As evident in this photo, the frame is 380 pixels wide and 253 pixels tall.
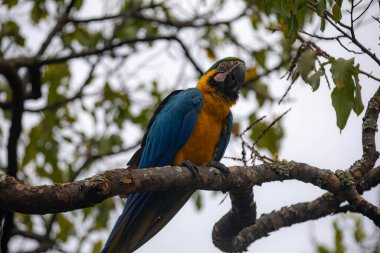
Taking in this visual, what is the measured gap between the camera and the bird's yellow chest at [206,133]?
3.82m

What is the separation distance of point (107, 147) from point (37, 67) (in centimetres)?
104

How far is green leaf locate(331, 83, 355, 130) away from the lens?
2.32 m

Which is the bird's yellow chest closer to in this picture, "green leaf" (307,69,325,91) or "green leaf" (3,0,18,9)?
"green leaf" (307,69,325,91)

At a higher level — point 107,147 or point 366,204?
point 107,147

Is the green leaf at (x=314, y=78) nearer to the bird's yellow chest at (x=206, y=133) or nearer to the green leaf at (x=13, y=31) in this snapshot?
the bird's yellow chest at (x=206, y=133)

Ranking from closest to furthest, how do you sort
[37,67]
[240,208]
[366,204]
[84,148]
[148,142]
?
[366,204], [240,208], [148,142], [37,67], [84,148]

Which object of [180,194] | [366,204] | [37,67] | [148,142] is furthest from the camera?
[37,67]

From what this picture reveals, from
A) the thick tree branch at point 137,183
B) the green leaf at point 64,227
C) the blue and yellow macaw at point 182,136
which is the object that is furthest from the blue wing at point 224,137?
the green leaf at point 64,227

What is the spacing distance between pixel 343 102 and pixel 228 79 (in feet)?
5.77

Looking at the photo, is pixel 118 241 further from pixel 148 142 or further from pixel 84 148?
pixel 84 148

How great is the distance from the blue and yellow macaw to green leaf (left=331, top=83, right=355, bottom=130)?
1.23m

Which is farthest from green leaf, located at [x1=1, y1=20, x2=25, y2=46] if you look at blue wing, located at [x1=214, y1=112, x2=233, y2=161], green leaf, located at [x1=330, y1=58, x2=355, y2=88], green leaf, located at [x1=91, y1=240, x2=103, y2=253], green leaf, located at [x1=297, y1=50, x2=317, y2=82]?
green leaf, located at [x1=330, y1=58, x2=355, y2=88]

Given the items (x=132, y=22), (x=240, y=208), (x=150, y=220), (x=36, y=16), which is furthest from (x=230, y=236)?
(x=132, y=22)

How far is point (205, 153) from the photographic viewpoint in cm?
386
